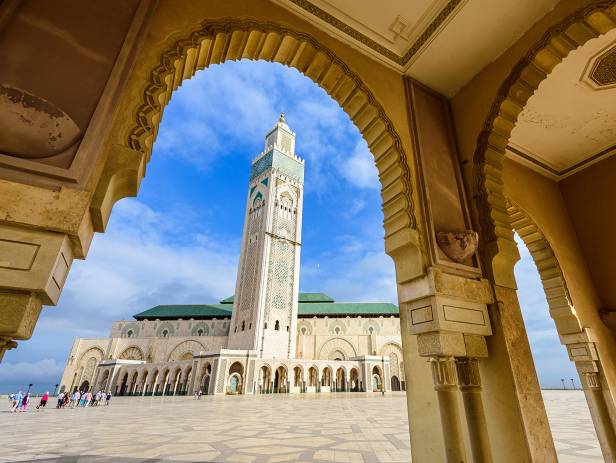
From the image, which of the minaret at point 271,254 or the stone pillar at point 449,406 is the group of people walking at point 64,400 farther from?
the minaret at point 271,254

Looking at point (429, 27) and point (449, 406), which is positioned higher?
point (429, 27)

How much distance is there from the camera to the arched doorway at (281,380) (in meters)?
22.2

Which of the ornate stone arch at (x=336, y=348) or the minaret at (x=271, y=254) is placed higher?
the minaret at (x=271, y=254)

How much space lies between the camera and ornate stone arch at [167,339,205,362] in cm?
2898

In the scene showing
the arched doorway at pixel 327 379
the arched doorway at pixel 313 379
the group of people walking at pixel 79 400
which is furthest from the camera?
the arched doorway at pixel 327 379

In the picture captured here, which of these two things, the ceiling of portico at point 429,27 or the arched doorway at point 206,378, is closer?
the ceiling of portico at point 429,27

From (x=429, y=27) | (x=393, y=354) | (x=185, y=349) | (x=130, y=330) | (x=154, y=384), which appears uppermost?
(x=130, y=330)

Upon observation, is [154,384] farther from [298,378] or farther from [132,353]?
[298,378]

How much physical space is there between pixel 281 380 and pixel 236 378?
334 centimetres

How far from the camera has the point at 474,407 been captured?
1952 millimetres

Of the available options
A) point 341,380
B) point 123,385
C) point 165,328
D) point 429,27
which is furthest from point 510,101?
point 165,328

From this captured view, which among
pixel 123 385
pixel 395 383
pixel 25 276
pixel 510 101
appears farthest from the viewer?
pixel 395 383

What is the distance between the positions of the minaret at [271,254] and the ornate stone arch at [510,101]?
2307 cm

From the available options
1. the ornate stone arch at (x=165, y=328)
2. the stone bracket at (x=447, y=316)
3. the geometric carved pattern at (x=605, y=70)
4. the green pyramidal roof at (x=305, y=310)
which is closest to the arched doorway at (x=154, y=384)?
the ornate stone arch at (x=165, y=328)
